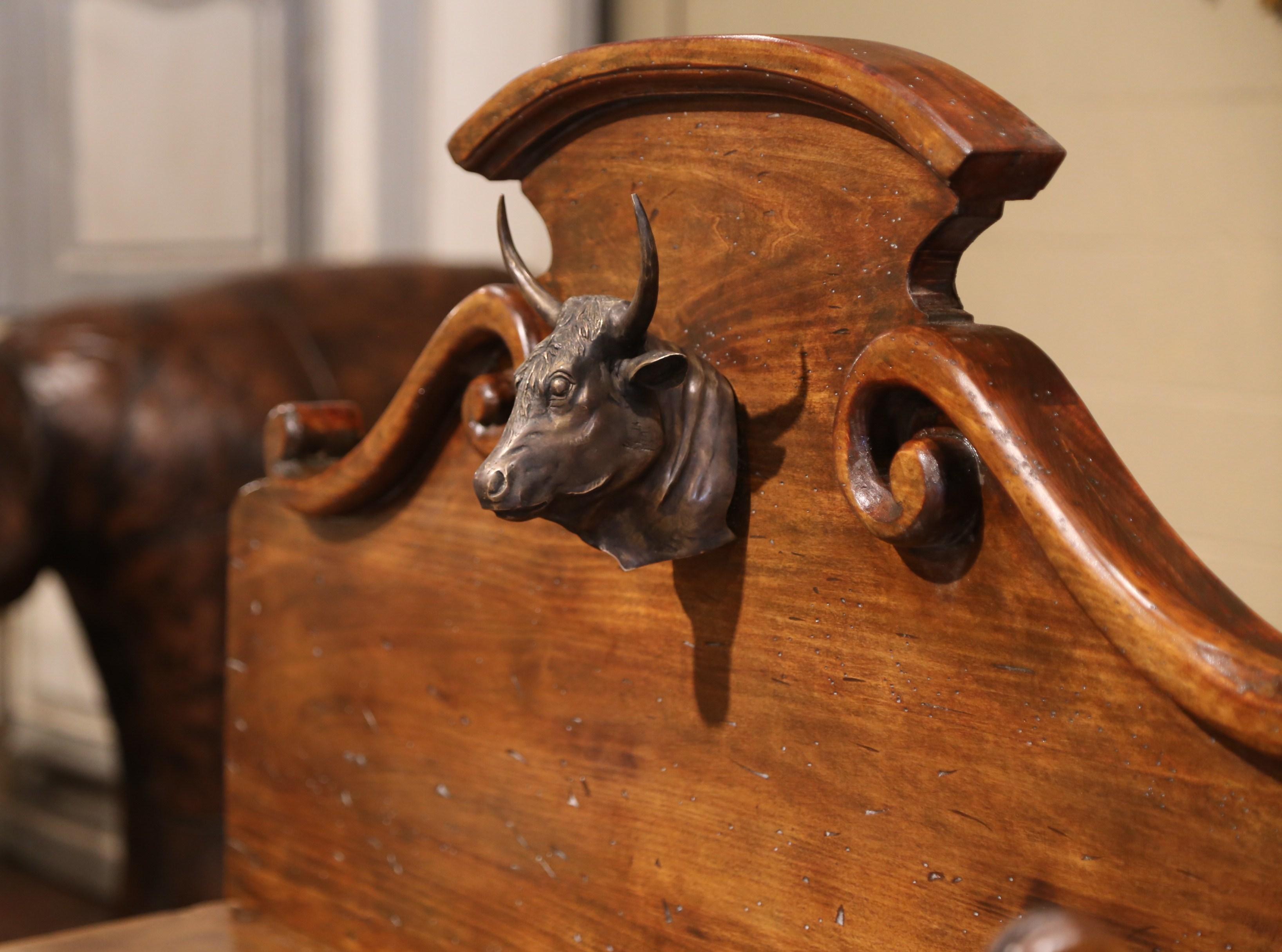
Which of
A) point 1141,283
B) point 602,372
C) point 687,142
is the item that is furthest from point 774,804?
point 1141,283

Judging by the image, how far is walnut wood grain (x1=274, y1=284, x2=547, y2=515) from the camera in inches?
38.6

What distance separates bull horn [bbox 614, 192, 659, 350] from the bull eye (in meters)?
0.04

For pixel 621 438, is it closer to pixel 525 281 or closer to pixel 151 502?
pixel 525 281

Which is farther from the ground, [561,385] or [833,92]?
[833,92]

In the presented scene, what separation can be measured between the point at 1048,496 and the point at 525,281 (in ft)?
1.20

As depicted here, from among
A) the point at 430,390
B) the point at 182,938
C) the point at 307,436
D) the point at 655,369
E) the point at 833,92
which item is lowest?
the point at 182,938

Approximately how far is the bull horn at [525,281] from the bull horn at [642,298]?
6cm

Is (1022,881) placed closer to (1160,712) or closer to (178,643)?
(1160,712)

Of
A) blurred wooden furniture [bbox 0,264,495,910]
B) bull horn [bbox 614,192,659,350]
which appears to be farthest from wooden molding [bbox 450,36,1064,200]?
blurred wooden furniture [bbox 0,264,495,910]

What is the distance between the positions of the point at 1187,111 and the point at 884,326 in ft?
3.83

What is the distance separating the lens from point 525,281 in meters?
0.87

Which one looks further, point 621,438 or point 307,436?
point 307,436

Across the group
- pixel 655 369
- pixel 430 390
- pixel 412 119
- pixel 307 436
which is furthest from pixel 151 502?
pixel 655 369

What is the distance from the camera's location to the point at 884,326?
0.76 m
